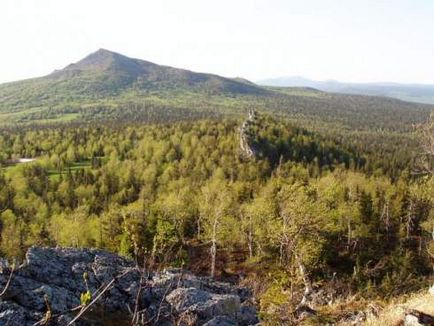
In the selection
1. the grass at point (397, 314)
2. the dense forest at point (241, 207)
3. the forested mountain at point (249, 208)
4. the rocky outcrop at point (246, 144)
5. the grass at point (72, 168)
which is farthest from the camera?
the rocky outcrop at point (246, 144)

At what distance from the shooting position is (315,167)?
154875mm

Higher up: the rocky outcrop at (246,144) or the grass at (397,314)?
the grass at (397,314)

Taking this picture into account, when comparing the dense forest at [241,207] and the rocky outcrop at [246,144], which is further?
the rocky outcrop at [246,144]

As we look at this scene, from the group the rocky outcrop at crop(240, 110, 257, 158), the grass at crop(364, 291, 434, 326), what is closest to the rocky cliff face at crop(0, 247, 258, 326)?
the grass at crop(364, 291, 434, 326)

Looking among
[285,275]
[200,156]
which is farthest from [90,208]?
[285,275]

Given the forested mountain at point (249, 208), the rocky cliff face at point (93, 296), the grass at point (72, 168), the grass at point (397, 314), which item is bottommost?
the grass at point (72, 168)

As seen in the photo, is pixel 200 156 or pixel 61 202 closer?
pixel 61 202

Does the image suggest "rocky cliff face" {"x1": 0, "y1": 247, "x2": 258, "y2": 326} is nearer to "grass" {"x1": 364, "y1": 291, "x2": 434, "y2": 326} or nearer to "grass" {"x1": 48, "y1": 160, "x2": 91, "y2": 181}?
"grass" {"x1": 364, "y1": 291, "x2": 434, "y2": 326}

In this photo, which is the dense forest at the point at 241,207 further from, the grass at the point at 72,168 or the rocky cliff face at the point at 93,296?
the rocky cliff face at the point at 93,296

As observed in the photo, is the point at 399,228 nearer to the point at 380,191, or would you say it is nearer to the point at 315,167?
the point at 380,191

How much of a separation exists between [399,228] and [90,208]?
74.9 metres

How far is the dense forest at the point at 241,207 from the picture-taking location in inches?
2571

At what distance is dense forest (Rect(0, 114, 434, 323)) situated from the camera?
6531 cm

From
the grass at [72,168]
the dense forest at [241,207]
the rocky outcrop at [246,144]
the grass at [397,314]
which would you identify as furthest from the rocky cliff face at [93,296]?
the rocky outcrop at [246,144]
